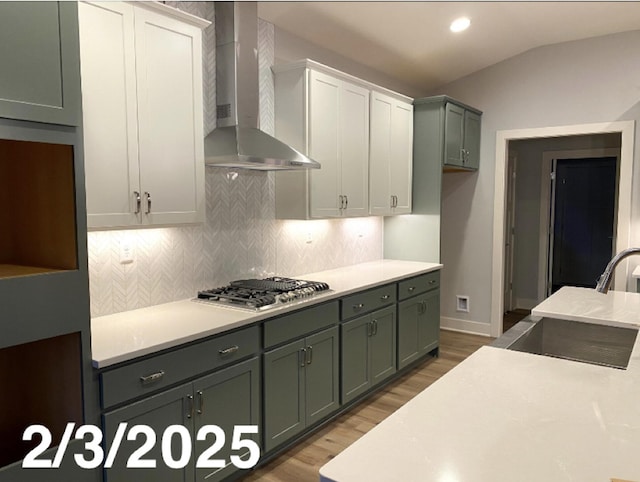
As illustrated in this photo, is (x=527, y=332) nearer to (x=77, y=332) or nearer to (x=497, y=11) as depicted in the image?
(x=77, y=332)

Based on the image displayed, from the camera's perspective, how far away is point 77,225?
1862 millimetres

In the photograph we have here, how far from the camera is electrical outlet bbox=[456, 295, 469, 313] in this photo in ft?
18.6

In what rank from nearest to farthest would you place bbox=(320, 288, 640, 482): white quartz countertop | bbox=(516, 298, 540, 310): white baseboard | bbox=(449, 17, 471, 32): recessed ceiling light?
1. bbox=(320, 288, 640, 482): white quartz countertop
2. bbox=(449, 17, 471, 32): recessed ceiling light
3. bbox=(516, 298, 540, 310): white baseboard

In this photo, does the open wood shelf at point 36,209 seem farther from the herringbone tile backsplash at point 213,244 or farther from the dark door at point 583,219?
the dark door at point 583,219

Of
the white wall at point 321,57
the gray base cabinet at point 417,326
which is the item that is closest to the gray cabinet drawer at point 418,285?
the gray base cabinet at point 417,326

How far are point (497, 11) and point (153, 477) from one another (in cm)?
404

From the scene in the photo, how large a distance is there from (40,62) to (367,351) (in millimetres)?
2779

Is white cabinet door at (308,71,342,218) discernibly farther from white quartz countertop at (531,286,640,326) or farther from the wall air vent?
white quartz countertop at (531,286,640,326)

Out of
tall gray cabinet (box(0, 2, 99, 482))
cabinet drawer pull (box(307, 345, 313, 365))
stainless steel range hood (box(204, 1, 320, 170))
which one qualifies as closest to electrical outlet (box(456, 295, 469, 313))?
cabinet drawer pull (box(307, 345, 313, 365))

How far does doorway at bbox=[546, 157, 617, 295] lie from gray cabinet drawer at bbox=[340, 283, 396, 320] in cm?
470

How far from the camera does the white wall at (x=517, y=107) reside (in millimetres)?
4621

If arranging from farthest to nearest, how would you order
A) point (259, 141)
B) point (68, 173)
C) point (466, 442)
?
point (259, 141), point (68, 173), point (466, 442)

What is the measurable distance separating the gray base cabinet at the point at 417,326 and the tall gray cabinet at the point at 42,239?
2.70m

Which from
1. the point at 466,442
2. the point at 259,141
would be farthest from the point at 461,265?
the point at 466,442
